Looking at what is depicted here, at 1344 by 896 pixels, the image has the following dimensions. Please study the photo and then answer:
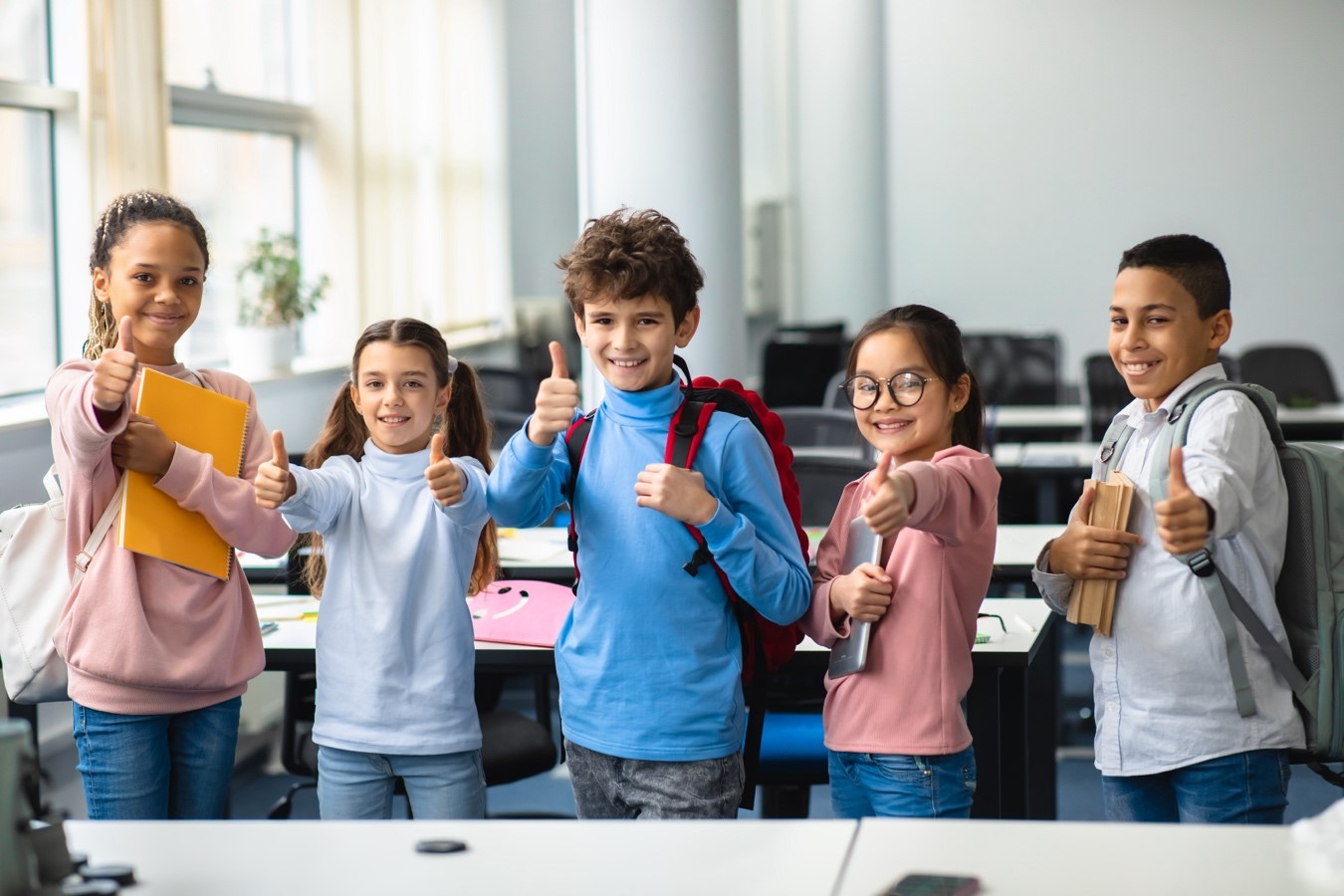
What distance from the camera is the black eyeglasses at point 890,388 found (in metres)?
1.97

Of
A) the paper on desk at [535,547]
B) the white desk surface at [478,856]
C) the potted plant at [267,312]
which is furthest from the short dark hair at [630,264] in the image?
the potted plant at [267,312]

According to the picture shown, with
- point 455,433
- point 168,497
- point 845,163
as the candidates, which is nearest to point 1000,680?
point 455,433

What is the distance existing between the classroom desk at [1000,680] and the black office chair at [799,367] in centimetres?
357

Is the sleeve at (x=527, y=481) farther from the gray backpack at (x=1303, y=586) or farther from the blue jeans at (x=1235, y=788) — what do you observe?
the blue jeans at (x=1235, y=788)

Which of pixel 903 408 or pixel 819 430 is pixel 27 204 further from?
pixel 903 408

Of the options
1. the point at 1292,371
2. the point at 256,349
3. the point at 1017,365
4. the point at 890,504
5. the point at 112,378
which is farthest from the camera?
the point at 1017,365

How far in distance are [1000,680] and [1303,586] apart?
0.82 meters

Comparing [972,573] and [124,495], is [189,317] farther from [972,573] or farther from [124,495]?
[972,573]

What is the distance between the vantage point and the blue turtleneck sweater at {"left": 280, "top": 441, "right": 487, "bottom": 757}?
6.76ft

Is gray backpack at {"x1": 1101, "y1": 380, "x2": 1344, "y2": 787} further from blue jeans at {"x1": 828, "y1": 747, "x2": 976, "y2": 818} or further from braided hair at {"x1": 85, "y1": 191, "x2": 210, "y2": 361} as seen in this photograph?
braided hair at {"x1": 85, "y1": 191, "x2": 210, "y2": 361}

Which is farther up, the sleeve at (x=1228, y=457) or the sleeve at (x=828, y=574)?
the sleeve at (x=1228, y=457)

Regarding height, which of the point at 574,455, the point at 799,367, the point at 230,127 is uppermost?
the point at 230,127

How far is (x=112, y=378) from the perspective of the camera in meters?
1.94

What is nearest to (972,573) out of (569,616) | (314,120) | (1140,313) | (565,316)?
(1140,313)
